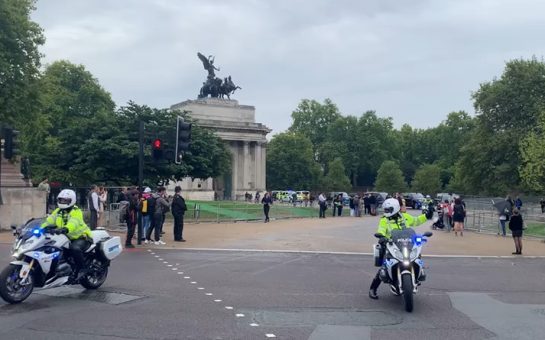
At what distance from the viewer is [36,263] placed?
987 cm

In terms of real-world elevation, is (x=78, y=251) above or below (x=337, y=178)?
below

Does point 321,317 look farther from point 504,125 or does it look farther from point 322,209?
point 504,125

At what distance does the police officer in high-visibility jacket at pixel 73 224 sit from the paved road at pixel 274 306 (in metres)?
0.67

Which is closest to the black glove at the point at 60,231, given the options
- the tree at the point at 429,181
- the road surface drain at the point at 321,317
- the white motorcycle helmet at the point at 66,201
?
the white motorcycle helmet at the point at 66,201

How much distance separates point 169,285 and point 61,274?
226 cm

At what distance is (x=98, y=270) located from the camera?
11453 millimetres

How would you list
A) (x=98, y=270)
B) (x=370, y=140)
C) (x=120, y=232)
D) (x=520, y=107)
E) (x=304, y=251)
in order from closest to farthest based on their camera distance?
(x=98, y=270), (x=304, y=251), (x=120, y=232), (x=520, y=107), (x=370, y=140)

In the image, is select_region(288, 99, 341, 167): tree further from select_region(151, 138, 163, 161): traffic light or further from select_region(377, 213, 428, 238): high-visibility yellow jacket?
select_region(377, 213, 428, 238): high-visibility yellow jacket

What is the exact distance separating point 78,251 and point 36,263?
803 millimetres

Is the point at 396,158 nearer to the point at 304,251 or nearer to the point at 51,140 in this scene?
the point at 51,140

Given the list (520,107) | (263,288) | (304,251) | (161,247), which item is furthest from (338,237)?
(520,107)

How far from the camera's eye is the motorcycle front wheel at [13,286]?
373 inches

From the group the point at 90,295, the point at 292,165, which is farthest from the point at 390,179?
the point at 90,295

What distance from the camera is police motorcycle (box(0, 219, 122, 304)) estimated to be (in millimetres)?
9664
